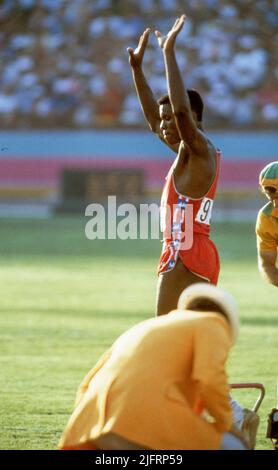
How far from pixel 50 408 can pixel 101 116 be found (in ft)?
66.4

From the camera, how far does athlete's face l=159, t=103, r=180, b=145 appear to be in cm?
670

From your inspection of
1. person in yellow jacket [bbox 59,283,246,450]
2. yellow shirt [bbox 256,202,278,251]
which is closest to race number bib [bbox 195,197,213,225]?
yellow shirt [bbox 256,202,278,251]

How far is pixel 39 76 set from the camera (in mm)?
28922

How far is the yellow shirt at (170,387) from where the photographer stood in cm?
486

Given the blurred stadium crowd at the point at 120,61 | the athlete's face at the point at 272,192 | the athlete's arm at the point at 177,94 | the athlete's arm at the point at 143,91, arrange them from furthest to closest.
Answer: the blurred stadium crowd at the point at 120,61 < the athlete's arm at the point at 143,91 < the athlete's face at the point at 272,192 < the athlete's arm at the point at 177,94

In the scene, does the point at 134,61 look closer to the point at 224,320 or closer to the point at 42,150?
the point at 224,320

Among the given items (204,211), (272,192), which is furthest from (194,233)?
(272,192)

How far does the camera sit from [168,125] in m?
6.72

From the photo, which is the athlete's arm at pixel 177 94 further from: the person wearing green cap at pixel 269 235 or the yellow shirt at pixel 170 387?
the yellow shirt at pixel 170 387

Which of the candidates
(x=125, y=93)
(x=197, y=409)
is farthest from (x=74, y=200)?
(x=197, y=409)

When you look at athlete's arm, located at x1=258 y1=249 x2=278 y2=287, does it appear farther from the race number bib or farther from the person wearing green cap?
the race number bib

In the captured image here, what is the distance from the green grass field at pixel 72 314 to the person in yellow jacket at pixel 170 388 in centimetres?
188

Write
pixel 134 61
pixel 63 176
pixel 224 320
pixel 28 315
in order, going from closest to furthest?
1. pixel 224 320
2. pixel 134 61
3. pixel 28 315
4. pixel 63 176

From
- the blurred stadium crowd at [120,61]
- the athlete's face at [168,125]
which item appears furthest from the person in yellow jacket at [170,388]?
the blurred stadium crowd at [120,61]
